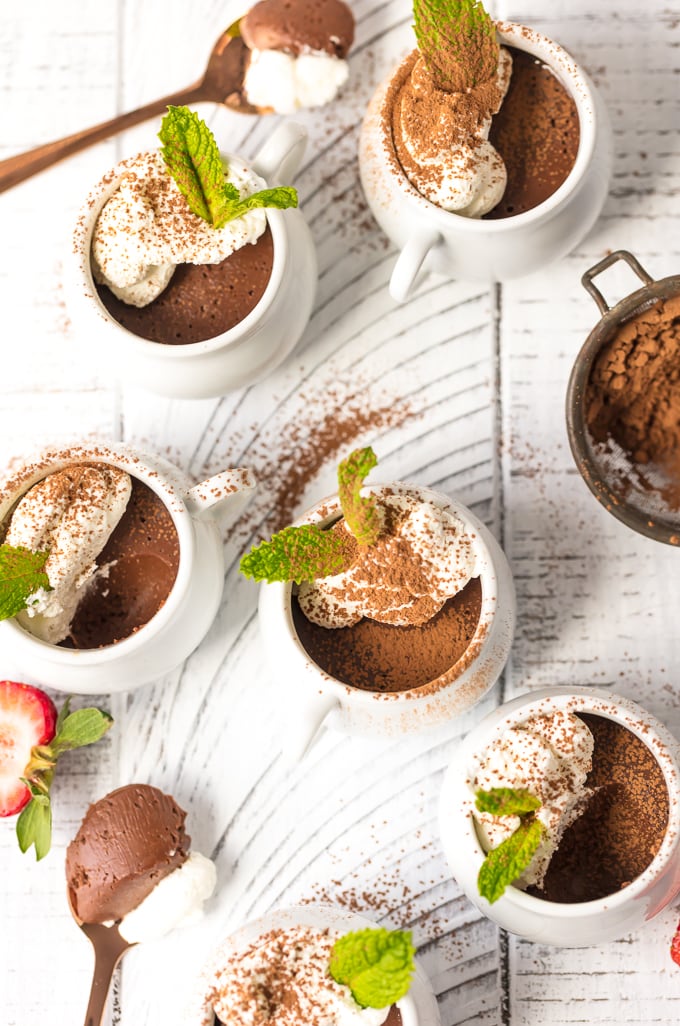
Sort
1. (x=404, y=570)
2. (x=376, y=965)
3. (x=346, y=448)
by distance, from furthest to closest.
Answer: (x=346, y=448), (x=404, y=570), (x=376, y=965)

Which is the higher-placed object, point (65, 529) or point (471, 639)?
point (65, 529)

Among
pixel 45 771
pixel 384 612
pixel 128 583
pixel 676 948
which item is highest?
pixel 128 583

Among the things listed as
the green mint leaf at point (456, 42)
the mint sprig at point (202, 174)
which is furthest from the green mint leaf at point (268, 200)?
the green mint leaf at point (456, 42)

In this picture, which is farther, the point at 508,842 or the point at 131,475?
the point at 131,475

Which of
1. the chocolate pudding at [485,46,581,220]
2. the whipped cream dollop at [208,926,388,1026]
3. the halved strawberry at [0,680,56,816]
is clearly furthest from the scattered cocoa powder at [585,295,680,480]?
the halved strawberry at [0,680,56,816]

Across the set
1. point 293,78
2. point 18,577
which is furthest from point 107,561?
point 293,78

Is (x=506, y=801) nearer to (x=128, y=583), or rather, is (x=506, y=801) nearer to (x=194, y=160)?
(x=128, y=583)

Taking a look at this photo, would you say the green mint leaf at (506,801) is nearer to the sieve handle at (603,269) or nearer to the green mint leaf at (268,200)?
the sieve handle at (603,269)
